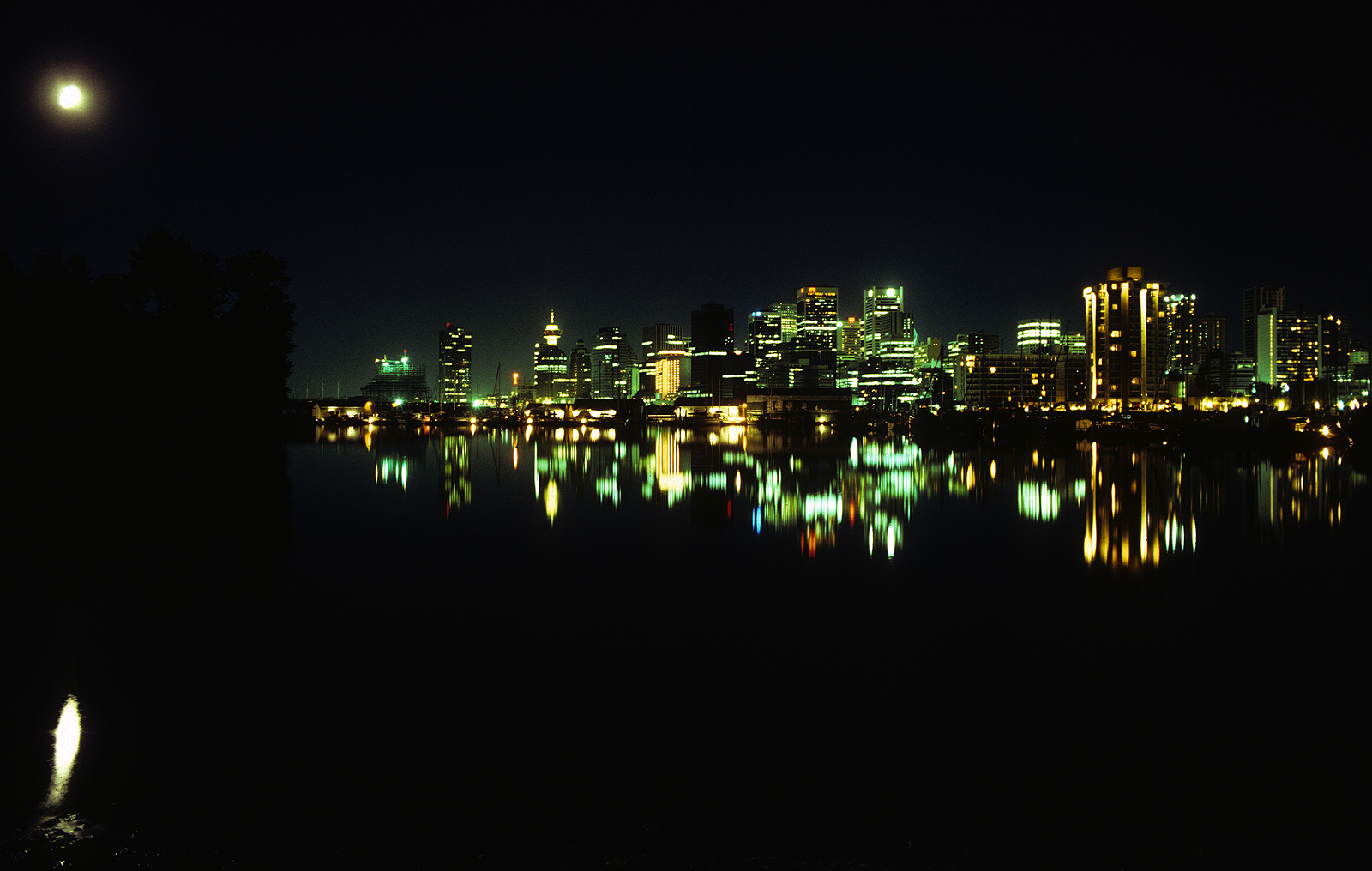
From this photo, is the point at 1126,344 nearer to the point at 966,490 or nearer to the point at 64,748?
the point at 966,490

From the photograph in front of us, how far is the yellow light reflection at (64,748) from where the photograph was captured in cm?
562

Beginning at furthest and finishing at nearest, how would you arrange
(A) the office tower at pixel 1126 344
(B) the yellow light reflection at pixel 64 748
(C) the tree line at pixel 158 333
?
(A) the office tower at pixel 1126 344
(C) the tree line at pixel 158 333
(B) the yellow light reflection at pixel 64 748

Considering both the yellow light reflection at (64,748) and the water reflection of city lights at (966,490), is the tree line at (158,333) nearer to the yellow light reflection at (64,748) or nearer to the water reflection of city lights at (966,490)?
the water reflection of city lights at (966,490)

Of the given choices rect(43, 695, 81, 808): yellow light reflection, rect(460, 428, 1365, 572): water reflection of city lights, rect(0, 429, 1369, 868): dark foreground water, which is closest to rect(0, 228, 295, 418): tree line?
rect(460, 428, 1365, 572): water reflection of city lights

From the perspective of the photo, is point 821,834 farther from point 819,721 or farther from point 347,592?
point 347,592

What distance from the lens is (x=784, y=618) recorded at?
10867mm

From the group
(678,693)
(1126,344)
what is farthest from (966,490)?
(1126,344)

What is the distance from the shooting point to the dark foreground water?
210 inches

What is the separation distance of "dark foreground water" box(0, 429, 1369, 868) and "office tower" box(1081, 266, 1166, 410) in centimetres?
16851

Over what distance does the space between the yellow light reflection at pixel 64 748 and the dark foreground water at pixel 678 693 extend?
82 millimetres

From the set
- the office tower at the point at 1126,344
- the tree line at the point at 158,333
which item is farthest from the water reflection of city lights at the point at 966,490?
the office tower at the point at 1126,344

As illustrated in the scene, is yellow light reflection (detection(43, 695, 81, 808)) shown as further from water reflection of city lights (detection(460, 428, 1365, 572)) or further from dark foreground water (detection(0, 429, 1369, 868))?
Result: water reflection of city lights (detection(460, 428, 1365, 572))

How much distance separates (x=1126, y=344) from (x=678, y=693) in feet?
612

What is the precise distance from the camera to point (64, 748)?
6.39 m
